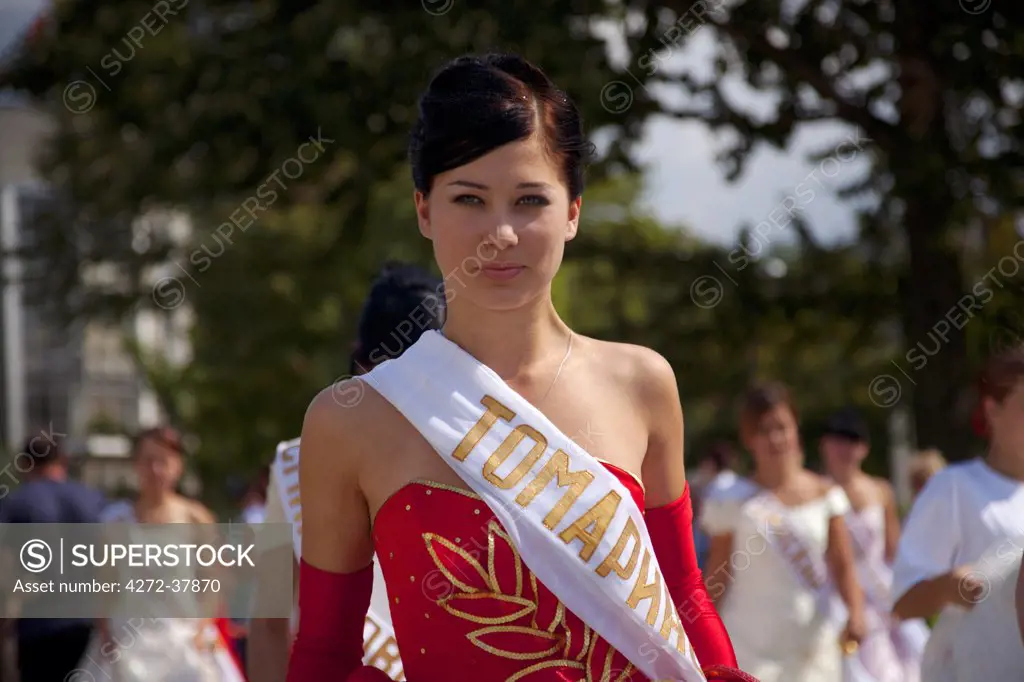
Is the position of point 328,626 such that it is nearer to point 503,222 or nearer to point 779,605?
point 503,222

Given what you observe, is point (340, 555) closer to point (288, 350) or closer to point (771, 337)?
point (771, 337)

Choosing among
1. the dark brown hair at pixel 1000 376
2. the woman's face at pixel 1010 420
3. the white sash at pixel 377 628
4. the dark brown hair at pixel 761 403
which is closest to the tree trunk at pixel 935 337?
the dark brown hair at pixel 761 403

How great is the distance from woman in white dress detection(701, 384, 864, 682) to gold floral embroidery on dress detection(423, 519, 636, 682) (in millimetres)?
5532

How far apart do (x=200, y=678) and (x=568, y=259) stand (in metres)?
6.88

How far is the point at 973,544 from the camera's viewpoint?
4.53 meters

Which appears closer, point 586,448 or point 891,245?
point 586,448

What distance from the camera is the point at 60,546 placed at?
16.8 ft

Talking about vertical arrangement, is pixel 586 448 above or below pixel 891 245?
above

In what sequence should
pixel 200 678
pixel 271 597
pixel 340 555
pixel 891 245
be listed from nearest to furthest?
pixel 340 555 < pixel 271 597 < pixel 200 678 < pixel 891 245

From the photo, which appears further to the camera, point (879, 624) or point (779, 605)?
point (879, 624)

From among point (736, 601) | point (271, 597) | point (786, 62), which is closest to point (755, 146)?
point (786, 62)

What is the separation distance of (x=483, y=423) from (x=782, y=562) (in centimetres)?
580

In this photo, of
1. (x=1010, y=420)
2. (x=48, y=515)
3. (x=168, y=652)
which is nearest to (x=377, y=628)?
(x=1010, y=420)

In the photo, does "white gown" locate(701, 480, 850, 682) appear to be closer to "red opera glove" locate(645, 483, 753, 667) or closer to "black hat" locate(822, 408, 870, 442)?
"black hat" locate(822, 408, 870, 442)
